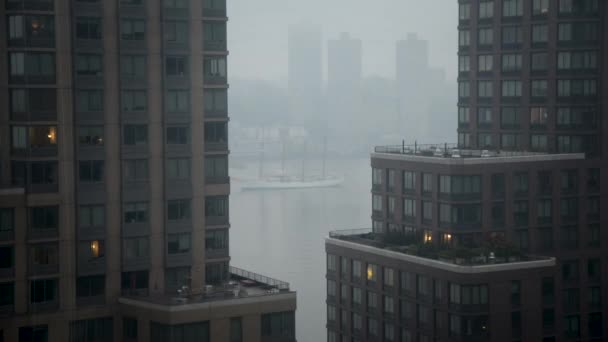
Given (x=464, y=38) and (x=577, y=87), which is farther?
(x=464, y=38)

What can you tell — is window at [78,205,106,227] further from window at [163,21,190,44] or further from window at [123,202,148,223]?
window at [163,21,190,44]

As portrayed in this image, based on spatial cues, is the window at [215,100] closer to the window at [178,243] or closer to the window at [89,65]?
the window at [89,65]

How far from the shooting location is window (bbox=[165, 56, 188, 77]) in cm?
4284

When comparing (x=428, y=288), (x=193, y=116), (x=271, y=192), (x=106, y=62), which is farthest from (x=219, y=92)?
(x=271, y=192)

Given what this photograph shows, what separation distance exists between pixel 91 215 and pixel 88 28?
6.25m

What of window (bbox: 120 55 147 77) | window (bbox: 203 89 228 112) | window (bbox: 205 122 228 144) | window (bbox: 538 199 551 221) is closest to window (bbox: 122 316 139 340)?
window (bbox: 205 122 228 144)

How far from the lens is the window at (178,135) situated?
43000mm

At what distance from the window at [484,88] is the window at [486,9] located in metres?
3.51

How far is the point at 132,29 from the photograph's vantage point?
42.2 metres

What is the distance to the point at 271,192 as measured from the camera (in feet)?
586

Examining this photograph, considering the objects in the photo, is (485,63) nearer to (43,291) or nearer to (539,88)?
(539,88)

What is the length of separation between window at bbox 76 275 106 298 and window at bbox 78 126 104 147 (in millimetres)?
4493

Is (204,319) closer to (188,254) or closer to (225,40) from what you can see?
(188,254)

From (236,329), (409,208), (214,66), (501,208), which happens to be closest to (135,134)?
(214,66)
